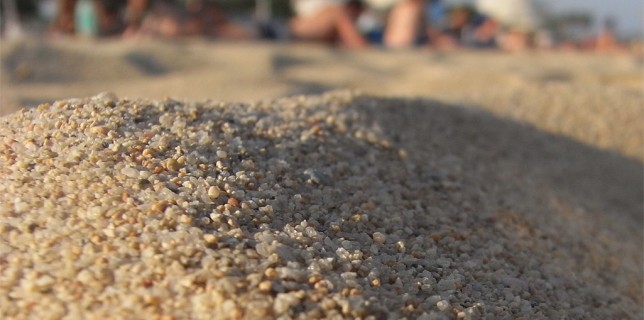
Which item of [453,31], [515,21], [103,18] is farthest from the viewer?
[515,21]

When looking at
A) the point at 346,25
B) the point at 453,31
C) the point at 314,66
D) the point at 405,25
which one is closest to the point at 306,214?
the point at 314,66

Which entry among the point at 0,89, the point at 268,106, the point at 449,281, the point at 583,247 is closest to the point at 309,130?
the point at 268,106

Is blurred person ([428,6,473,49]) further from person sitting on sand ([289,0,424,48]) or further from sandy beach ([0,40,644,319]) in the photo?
sandy beach ([0,40,644,319])

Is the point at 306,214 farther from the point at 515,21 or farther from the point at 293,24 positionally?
the point at 515,21

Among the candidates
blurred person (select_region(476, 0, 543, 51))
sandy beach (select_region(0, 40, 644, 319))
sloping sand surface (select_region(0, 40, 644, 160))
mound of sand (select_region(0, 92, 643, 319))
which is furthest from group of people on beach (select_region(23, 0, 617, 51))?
mound of sand (select_region(0, 92, 643, 319))

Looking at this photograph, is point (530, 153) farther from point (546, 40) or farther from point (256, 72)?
point (546, 40)

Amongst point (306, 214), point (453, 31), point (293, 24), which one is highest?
point (306, 214)

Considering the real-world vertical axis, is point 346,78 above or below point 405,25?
below

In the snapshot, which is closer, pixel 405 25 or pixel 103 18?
pixel 103 18
